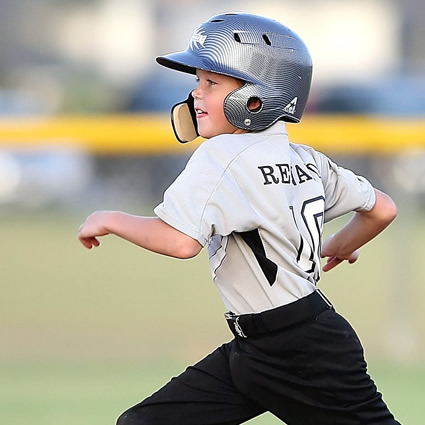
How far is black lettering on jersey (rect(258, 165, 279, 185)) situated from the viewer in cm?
392

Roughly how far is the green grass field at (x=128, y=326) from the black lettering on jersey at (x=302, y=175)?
2.08m

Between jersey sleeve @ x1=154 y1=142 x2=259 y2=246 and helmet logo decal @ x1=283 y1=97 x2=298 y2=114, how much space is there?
0.39m

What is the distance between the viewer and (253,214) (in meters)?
3.84

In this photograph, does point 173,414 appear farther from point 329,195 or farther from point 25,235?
point 25,235

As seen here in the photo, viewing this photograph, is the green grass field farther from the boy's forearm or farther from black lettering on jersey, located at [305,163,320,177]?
black lettering on jersey, located at [305,163,320,177]

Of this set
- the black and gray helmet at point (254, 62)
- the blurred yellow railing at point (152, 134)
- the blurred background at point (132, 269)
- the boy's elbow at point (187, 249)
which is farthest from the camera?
the blurred yellow railing at point (152, 134)

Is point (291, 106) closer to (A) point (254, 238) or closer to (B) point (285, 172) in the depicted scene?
(B) point (285, 172)

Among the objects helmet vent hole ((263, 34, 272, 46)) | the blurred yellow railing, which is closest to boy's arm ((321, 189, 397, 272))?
helmet vent hole ((263, 34, 272, 46))

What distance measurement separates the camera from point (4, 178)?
1648 cm

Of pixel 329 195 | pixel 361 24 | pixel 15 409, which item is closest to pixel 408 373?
pixel 15 409

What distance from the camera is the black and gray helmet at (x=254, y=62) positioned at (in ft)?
13.2

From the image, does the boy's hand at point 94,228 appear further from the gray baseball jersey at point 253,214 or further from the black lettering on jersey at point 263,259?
the black lettering on jersey at point 263,259

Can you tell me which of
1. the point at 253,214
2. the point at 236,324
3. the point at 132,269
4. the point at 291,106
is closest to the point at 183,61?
the point at 291,106

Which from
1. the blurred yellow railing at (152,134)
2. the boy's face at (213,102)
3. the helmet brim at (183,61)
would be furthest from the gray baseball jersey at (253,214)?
the blurred yellow railing at (152,134)
